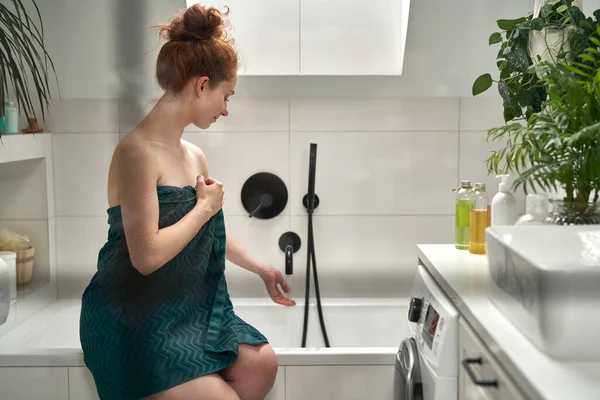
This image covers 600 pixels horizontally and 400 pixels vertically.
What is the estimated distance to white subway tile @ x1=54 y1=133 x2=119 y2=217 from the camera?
4.09 feet

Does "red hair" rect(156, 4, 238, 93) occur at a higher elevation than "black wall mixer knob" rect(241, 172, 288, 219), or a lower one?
higher

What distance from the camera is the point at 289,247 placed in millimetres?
1606

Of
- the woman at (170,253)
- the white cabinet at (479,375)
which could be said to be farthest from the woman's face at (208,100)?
the white cabinet at (479,375)

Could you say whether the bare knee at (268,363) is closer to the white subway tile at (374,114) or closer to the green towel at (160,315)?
the green towel at (160,315)

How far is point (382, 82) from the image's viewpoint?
1.69 metres

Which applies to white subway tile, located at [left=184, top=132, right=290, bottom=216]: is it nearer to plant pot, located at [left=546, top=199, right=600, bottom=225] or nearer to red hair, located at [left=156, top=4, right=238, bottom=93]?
red hair, located at [left=156, top=4, right=238, bottom=93]

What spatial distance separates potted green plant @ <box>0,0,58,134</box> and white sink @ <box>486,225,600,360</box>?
2.54 ft

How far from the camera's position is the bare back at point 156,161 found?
46.9 inches

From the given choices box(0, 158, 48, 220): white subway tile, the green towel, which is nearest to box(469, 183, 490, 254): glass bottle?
the green towel

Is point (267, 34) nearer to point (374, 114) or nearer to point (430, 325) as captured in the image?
point (374, 114)

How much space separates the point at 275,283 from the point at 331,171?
0.39 meters

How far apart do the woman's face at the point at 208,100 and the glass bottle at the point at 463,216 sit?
0.71 meters

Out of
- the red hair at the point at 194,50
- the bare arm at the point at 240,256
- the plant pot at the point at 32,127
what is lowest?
the bare arm at the point at 240,256

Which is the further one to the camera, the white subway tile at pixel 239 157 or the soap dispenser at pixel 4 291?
the white subway tile at pixel 239 157
